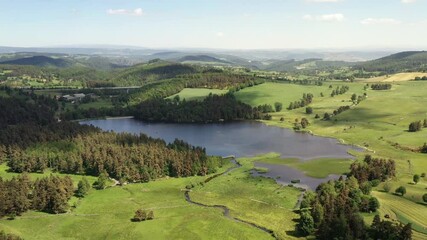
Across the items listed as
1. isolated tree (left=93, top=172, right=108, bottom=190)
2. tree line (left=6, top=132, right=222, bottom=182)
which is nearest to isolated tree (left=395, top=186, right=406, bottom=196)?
tree line (left=6, top=132, right=222, bottom=182)

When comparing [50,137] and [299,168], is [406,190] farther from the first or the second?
[50,137]

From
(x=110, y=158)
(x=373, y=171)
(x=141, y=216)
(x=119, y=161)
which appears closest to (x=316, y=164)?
(x=373, y=171)

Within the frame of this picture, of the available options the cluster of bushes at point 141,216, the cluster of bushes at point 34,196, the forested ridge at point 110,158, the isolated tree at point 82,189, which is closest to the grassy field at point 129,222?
the cluster of bushes at point 141,216

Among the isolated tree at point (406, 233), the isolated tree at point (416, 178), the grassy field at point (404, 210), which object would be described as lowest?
the grassy field at point (404, 210)

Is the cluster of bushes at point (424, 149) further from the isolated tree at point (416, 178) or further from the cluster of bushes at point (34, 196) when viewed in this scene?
the cluster of bushes at point (34, 196)

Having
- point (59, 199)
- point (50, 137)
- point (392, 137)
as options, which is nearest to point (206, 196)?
point (59, 199)
